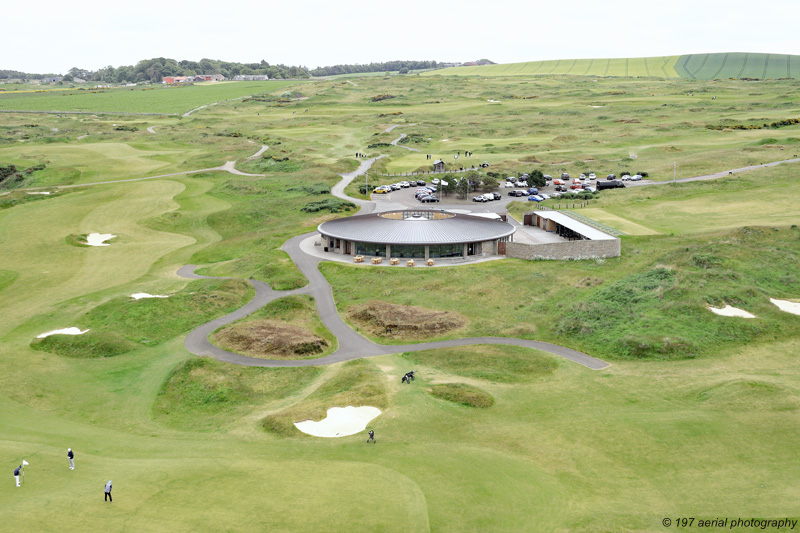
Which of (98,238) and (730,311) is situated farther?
(98,238)

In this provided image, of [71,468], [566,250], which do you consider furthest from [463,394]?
[566,250]

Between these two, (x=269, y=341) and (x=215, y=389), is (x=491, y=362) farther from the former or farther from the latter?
(x=215, y=389)

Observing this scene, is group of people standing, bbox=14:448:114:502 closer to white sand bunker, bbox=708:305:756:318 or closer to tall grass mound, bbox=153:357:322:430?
tall grass mound, bbox=153:357:322:430

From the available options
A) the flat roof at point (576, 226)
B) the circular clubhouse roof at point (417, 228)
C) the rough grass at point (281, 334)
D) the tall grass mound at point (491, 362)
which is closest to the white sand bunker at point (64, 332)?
the rough grass at point (281, 334)

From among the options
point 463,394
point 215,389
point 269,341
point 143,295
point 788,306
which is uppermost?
point 788,306

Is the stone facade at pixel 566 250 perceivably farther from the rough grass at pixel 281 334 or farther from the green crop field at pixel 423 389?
the rough grass at pixel 281 334

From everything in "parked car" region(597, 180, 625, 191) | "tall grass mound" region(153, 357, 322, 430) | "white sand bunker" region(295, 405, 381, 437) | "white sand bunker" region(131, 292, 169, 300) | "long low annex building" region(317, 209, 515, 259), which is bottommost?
"tall grass mound" region(153, 357, 322, 430)

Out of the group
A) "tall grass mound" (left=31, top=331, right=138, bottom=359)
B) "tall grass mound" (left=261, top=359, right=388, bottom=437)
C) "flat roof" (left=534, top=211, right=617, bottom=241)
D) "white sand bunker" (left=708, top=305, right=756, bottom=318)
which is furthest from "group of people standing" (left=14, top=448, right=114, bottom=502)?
"flat roof" (left=534, top=211, right=617, bottom=241)
